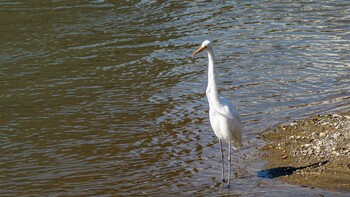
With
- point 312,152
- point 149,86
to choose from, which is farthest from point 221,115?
point 149,86

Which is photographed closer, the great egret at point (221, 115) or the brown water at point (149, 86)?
the great egret at point (221, 115)

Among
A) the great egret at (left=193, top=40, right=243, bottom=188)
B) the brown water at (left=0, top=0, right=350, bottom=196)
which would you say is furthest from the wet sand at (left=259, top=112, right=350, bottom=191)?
the great egret at (left=193, top=40, right=243, bottom=188)

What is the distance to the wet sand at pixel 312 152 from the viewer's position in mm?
7803

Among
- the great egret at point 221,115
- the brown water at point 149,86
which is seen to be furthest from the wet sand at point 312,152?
the great egret at point 221,115

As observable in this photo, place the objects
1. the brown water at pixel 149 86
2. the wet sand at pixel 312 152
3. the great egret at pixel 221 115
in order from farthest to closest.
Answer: the brown water at pixel 149 86
the great egret at pixel 221 115
the wet sand at pixel 312 152

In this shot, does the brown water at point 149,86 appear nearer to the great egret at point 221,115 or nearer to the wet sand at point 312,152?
the wet sand at point 312,152

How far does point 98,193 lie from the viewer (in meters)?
8.04

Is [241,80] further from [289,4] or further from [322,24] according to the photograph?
[289,4]

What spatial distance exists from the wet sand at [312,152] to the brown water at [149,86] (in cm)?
21

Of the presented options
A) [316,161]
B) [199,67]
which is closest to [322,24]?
[199,67]

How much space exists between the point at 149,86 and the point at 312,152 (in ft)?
15.4

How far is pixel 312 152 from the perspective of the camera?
27.7 feet

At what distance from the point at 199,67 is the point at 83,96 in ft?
8.94

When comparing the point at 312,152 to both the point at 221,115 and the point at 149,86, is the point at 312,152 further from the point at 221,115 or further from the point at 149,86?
the point at 149,86
